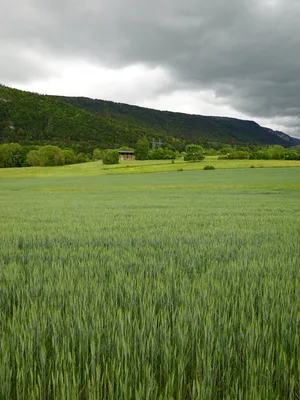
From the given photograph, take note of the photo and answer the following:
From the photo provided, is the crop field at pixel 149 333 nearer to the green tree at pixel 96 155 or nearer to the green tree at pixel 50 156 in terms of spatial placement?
the green tree at pixel 50 156

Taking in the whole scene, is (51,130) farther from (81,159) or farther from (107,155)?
(107,155)

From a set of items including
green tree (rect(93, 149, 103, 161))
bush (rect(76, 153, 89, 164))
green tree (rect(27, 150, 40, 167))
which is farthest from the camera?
green tree (rect(93, 149, 103, 161))

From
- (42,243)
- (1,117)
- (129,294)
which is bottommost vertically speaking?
(42,243)

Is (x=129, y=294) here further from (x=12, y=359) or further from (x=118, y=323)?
(x=12, y=359)

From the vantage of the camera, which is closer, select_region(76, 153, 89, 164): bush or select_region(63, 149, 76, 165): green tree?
select_region(63, 149, 76, 165): green tree

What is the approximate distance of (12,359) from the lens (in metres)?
2.12

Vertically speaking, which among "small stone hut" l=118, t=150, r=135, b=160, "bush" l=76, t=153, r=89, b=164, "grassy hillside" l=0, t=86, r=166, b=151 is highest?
"grassy hillside" l=0, t=86, r=166, b=151

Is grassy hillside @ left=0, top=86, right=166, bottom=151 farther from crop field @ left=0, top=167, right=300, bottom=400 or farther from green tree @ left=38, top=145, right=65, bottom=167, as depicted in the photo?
crop field @ left=0, top=167, right=300, bottom=400

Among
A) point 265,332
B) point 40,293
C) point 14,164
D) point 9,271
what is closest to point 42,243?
point 9,271

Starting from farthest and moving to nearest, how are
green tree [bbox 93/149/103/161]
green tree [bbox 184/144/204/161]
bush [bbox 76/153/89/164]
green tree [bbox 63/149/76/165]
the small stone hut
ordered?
the small stone hut → green tree [bbox 93/149/103/161] → bush [bbox 76/153/89/164] → green tree [bbox 63/149/76/165] → green tree [bbox 184/144/204/161]

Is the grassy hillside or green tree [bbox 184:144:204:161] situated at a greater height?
the grassy hillside

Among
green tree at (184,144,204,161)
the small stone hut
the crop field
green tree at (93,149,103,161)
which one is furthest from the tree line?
the crop field

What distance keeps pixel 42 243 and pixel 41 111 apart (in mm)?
209590

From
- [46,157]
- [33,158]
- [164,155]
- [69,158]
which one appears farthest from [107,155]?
[33,158]
